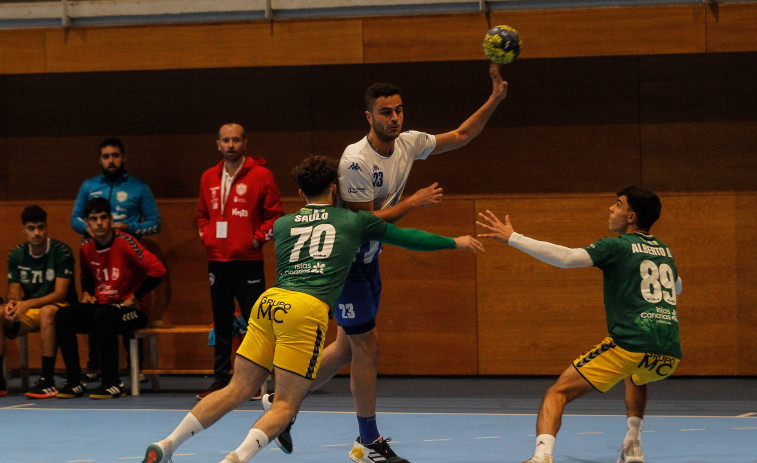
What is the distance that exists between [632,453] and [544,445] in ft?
2.47

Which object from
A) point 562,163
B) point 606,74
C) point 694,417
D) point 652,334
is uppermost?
point 606,74

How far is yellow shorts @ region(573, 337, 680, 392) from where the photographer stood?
17.7 ft

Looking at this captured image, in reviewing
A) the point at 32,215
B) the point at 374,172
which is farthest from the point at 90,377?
the point at 374,172

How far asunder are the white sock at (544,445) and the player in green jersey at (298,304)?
1003 millimetres

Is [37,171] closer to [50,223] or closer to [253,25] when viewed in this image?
[50,223]

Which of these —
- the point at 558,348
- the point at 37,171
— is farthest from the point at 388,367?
the point at 37,171

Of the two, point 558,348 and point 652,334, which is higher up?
point 652,334

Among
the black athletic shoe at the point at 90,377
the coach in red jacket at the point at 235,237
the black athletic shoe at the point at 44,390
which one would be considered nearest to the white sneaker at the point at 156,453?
the coach in red jacket at the point at 235,237

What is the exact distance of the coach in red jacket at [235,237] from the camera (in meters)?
8.74

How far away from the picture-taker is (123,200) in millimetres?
9508

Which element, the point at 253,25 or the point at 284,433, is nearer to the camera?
the point at 284,433

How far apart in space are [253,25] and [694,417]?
4895 millimetres

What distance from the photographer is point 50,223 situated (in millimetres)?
10359

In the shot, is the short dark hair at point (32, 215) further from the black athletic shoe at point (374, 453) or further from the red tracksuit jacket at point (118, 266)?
the black athletic shoe at point (374, 453)
